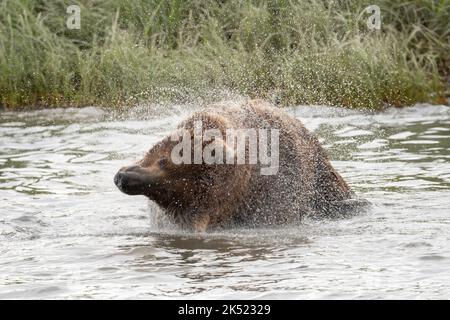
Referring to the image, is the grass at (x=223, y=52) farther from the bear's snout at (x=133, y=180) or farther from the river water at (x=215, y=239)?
the bear's snout at (x=133, y=180)

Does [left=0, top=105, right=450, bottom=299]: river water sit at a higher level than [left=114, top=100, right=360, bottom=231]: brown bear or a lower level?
lower

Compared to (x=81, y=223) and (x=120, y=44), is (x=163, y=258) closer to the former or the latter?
(x=81, y=223)

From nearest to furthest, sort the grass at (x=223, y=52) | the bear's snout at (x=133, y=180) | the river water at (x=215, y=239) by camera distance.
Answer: the river water at (x=215, y=239), the bear's snout at (x=133, y=180), the grass at (x=223, y=52)

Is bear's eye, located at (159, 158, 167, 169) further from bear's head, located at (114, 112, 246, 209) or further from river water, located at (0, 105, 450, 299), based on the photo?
river water, located at (0, 105, 450, 299)

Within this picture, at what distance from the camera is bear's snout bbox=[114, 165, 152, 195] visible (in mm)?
6984

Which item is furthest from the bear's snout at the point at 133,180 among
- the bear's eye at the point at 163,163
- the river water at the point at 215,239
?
the river water at the point at 215,239

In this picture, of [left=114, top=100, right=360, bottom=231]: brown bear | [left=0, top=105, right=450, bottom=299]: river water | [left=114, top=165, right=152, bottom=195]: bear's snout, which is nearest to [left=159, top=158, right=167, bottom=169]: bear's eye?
[left=114, top=100, right=360, bottom=231]: brown bear

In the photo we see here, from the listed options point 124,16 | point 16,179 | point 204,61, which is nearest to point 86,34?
point 124,16

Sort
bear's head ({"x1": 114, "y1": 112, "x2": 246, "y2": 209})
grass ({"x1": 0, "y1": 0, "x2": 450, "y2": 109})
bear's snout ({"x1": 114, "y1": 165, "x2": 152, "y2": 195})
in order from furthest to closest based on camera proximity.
→ 1. grass ({"x1": 0, "y1": 0, "x2": 450, "y2": 109})
2. bear's head ({"x1": 114, "y1": 112, "x2": 246, "y2": 209})
3. bear's snout ({"x1": 114, "y1": 165, "x2": 152, "y2": 195})

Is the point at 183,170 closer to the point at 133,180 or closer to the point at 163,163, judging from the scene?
the point at 163,163

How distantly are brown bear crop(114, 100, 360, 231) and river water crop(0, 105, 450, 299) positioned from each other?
14cm

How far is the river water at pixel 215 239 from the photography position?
20.0 feet

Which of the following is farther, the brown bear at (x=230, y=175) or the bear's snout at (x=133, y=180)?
the brown bear at (x=230, y=175)

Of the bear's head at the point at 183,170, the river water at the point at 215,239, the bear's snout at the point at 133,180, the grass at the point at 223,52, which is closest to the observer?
the river water at the point at 215,239
